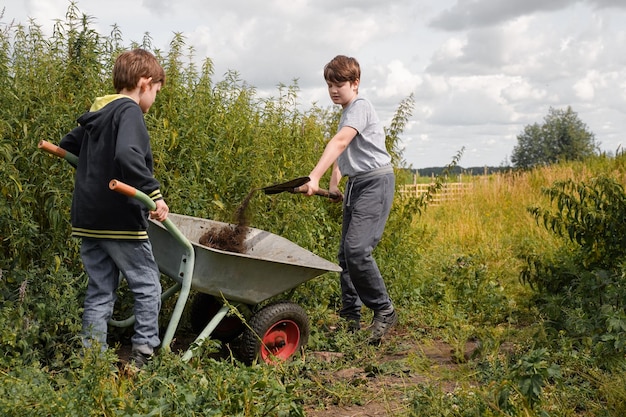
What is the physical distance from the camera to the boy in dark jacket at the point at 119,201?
3.56m

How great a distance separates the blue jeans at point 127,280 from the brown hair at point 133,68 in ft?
2.59

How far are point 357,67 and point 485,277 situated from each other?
2.50m

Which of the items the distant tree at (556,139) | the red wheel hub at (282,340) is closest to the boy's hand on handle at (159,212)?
the red wheel hub at (282,340)

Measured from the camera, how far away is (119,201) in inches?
144

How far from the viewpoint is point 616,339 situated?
358 cm

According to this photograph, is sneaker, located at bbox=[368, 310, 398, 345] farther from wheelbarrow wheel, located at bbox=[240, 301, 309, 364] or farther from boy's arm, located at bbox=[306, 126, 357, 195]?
boy's arm, located at bbox=[306, 126, 357, 195]

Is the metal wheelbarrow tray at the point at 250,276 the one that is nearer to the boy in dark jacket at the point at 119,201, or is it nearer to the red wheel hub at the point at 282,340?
the red wheel hub at the point at 282,340

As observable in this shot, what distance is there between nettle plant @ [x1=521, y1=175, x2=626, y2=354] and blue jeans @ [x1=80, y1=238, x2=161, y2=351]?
226 centimetres

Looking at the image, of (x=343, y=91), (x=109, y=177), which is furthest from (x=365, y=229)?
(x=109, y=177)

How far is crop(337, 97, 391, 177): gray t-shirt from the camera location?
4.84m

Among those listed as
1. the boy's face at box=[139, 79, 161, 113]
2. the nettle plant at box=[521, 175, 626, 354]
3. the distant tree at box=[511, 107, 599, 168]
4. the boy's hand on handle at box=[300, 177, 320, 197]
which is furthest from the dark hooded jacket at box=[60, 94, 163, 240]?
the distant tree at box=[511, 107, 599, 168]

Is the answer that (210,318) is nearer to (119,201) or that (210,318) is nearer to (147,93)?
(119,201)

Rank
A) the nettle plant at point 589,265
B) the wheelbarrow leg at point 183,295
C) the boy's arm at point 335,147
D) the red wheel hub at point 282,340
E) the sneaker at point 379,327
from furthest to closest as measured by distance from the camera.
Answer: the sneaker at point 379,327
the boy's arm at point 335,147
the nettle plant at point 589,265
the red wheel hub at point 282,340
the wheelbarrow leg at point 183,295

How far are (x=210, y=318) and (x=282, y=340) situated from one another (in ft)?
2.13
